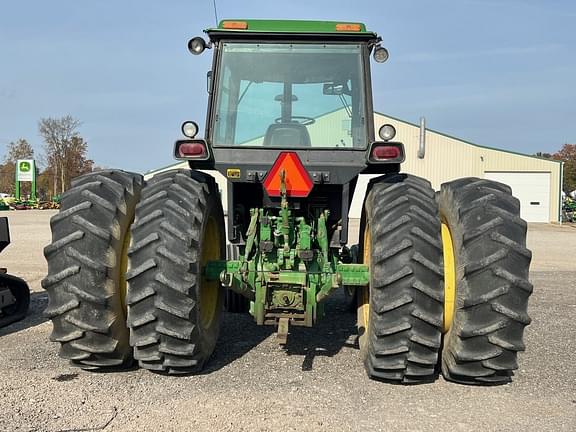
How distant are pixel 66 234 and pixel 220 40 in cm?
208

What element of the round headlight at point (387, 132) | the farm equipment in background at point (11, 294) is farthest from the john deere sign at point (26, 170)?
the round headlight at point (387, 132)

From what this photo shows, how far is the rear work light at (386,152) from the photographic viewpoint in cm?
424

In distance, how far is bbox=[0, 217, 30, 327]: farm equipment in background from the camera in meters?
6.11

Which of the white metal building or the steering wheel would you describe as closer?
the steering wheel

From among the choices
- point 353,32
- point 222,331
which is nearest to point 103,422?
point 222,331

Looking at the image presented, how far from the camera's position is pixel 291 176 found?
4.20 meters

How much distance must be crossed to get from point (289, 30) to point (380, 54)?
824 mm

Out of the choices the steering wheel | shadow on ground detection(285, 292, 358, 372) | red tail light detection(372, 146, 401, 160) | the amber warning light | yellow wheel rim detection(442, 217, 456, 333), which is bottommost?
shadow on ground detection(285, 292, 358, 372)

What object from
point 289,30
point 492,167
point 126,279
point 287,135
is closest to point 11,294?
point 126,279

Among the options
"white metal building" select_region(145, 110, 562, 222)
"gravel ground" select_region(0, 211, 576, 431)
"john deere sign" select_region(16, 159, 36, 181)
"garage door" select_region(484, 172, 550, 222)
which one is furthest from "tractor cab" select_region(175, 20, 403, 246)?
"john deere sign" select_region(16, 159, 36, 181)

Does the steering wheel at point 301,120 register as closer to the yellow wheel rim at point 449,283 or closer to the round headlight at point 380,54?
the round headlight at point 380,54

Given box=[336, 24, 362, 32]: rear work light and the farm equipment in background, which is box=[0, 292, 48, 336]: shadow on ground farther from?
box=[336, 24, 362, 32]: rear work light

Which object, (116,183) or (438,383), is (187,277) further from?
(438,383)

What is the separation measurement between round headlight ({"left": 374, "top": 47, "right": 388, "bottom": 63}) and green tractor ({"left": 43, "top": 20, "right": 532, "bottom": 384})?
0.04 meters
